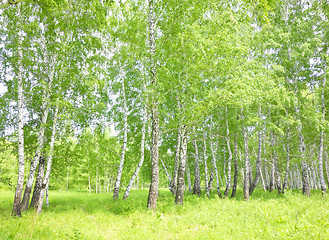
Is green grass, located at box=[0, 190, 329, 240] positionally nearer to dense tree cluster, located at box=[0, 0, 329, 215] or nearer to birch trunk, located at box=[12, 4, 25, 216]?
birch trunk, located at box=[12, 4, 25, 216]

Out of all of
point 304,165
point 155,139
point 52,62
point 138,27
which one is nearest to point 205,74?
point 155,139

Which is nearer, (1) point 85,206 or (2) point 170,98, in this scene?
(1) point 85,206

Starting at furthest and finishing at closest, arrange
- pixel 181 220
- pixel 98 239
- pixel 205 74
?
pixel 205 74 < pixel 181 220 < pixel 98 239

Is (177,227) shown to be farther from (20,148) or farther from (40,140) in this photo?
(40,140)

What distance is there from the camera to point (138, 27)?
42.0 ft

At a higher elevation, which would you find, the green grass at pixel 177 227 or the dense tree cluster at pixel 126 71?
the dense tree cluster at pixel 126 71

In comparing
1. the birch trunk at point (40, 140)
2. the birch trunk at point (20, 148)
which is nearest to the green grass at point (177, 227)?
the birch trunk at point (20, 148)

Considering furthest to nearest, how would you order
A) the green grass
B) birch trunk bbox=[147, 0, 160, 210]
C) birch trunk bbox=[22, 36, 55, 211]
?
birch trunk bbox=[22, 36, 55, 211]
birch trunk bbox=[147, 0, 160, 210]
the green grass

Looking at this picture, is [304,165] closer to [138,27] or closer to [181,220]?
[181,220]

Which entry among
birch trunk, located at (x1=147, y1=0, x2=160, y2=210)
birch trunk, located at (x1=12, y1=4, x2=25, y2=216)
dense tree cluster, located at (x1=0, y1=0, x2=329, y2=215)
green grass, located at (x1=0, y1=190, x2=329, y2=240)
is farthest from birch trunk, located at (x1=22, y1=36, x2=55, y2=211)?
A: birch trunk, located at (x1=147, y1=0, x2=160, y2=210)

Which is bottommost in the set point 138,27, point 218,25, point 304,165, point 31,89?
point 304,165

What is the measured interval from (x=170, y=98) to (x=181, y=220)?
9.99 meters

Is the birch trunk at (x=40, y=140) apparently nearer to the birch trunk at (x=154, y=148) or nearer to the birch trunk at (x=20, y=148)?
the birch trunk at (x=20, y=148)

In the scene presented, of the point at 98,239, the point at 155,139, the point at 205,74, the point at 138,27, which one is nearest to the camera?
the point at 98,239
